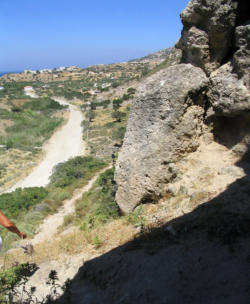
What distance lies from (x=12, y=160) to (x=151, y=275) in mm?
25032

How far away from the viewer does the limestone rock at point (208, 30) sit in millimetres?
6668

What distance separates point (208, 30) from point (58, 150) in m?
23.6

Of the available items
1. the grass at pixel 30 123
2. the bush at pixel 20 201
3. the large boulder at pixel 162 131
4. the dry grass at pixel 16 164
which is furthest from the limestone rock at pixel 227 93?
the grass at pixel 30 123

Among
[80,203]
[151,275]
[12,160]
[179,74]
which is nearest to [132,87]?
[12,160]

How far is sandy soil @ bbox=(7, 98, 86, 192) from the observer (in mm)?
20906

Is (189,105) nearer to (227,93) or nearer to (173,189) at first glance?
(227,93)

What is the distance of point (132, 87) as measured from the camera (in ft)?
197

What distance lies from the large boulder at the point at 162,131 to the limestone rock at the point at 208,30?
0.44 m

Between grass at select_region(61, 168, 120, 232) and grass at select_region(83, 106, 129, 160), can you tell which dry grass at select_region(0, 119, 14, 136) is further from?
grass at select_region(61, 168, 120, 232)

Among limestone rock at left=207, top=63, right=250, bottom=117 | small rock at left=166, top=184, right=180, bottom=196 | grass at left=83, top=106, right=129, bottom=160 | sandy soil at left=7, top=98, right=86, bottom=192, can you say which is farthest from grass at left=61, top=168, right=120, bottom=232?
grass at left=83, top=106, right=129, bottom=160

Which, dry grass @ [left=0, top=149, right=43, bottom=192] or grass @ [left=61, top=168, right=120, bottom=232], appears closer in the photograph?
grass @ [left=61, top=168, right=120, bottom=232]

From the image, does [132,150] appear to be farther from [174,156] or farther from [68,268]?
[68,268]

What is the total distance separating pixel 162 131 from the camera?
678cm

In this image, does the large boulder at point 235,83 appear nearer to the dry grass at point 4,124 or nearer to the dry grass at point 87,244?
the dry grass at point 87,244
